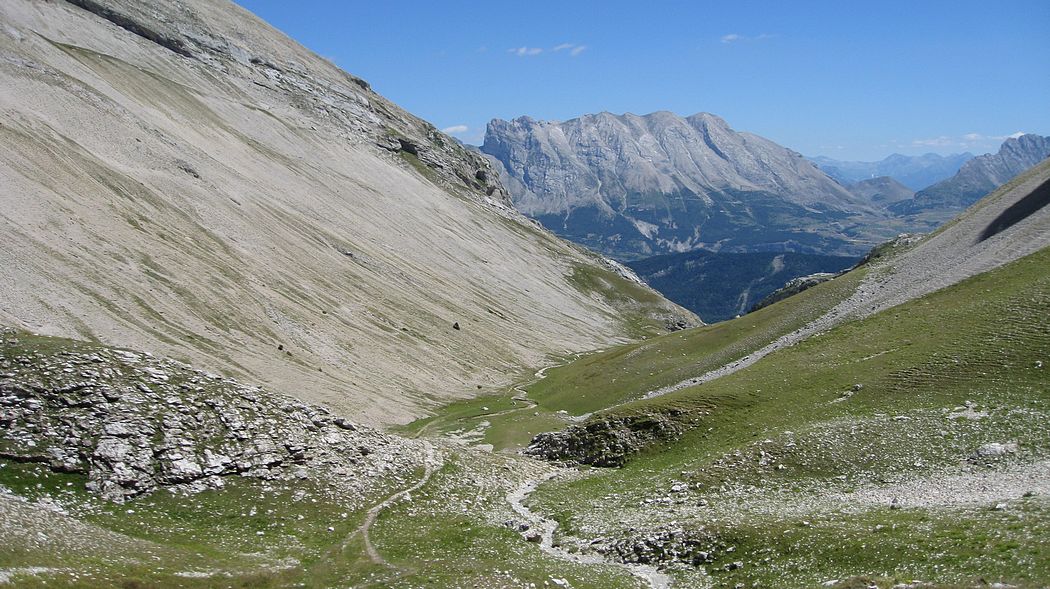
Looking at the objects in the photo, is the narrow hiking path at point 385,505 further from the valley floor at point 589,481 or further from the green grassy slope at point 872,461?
the green grassy slope at point 872,461

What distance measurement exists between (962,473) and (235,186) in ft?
435

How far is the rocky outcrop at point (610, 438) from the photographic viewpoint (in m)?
50.1

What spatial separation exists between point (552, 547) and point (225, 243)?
94.1 m

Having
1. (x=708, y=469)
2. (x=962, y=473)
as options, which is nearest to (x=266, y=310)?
(x=708, y=469)

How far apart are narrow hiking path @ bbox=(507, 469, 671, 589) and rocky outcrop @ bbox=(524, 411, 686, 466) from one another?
512cm

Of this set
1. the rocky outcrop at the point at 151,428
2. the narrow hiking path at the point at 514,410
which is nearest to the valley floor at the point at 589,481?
the rocky outcrop at the point at 151,428

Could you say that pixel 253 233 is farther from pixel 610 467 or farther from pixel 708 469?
pixel 708 469

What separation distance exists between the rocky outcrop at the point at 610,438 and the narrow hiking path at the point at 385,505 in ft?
35.0

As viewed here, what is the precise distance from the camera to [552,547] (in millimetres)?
34000

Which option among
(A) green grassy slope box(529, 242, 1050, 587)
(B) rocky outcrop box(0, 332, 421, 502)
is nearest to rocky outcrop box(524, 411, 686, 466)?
(A) green grassy slope box(529, 242, 1050, 587)

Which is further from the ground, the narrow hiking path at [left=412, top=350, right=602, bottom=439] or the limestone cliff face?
the limestone cliff face

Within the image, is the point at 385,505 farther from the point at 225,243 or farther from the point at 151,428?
the point at 225,243

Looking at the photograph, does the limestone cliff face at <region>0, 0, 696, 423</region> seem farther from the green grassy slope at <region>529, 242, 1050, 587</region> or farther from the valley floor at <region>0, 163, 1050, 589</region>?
the green grassy slope at <region>529, 242, 1050, 587</region>

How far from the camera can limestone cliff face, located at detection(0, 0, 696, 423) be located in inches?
3162
